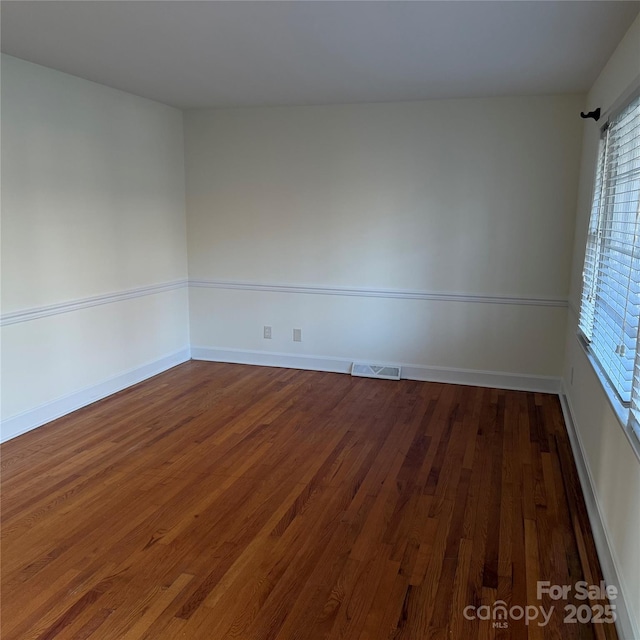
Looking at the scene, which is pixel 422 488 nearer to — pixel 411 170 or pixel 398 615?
pixel 398 615

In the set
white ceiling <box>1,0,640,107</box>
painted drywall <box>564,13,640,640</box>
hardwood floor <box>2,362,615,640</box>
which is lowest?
hardwood floor <box>2,362,615,640</box>

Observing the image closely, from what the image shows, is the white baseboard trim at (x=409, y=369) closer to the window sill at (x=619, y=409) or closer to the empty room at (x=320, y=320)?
the empty room at (x=320, y=320)

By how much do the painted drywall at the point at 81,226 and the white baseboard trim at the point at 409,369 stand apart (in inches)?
22.3

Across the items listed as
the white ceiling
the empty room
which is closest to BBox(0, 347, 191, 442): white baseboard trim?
the empty room

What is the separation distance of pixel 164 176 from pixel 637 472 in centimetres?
423

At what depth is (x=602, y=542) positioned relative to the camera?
2.20m

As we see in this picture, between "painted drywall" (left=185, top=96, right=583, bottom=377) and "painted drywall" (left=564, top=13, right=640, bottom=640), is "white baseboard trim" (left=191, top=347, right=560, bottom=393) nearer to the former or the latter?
"painted drywall" (left=185, top=96, right=583, bottom=377)

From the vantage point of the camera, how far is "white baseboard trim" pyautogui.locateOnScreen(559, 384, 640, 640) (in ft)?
5.70

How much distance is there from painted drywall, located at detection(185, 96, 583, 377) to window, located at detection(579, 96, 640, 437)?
875mm

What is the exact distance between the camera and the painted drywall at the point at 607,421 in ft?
5.96

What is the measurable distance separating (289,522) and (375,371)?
239 centimetres

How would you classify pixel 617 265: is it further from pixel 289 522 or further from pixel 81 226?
pixel 81 226

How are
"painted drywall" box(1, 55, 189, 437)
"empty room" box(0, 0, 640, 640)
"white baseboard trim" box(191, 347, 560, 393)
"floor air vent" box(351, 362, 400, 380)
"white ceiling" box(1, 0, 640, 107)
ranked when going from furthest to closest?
1. "floor air vent" box(351, 362, 400, 380)
2. "white baseboard trim" box(191, 347, 560, 393)
3. "painted drywall" box(1, 55, 189, 437)
4. "white ceiling" box(1, 0, 640, 107)
5. "empty room" box(0, 0, 640, 640)

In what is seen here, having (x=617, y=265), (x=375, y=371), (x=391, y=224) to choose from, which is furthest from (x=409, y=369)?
(x=617, y=265)
